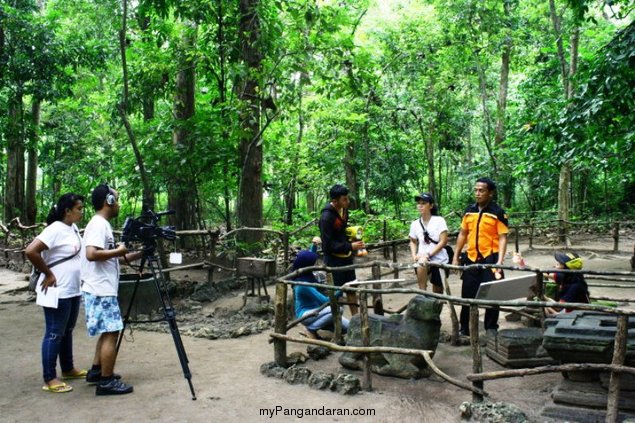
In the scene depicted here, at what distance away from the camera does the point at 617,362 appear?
3361 mm

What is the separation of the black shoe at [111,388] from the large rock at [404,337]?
71.1 inches

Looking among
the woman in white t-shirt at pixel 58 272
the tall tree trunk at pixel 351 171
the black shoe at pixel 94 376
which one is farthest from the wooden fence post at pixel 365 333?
the tall tree trunk at pixel 351 171

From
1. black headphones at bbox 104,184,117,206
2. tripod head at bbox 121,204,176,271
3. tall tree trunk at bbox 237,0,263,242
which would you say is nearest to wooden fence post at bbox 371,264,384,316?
tripod head at bbox 121,204,176,271

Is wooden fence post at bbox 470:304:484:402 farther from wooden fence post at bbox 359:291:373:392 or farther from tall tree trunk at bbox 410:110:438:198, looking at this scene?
tall tree trunk at bbox 410:110:438:198

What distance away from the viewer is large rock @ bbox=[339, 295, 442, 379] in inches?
178

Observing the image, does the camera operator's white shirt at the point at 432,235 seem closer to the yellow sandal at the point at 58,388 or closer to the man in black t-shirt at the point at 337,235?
the man in black t-shirt at the point at 337,235

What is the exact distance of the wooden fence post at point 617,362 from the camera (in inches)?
131

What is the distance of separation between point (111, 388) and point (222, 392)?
0.82 meters

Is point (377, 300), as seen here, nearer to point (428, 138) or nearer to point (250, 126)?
point (250, 126)

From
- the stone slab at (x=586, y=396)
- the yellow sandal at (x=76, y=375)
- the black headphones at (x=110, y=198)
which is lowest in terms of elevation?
the yellow sandal at (x=76, y=375)

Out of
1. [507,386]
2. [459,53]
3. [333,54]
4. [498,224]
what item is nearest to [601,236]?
[459,53]

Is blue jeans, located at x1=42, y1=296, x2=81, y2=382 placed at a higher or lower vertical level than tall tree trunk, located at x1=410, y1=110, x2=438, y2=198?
lower

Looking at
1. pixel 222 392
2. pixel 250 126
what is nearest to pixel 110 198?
pixel 222 392

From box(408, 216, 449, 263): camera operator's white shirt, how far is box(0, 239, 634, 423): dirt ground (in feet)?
3.38
